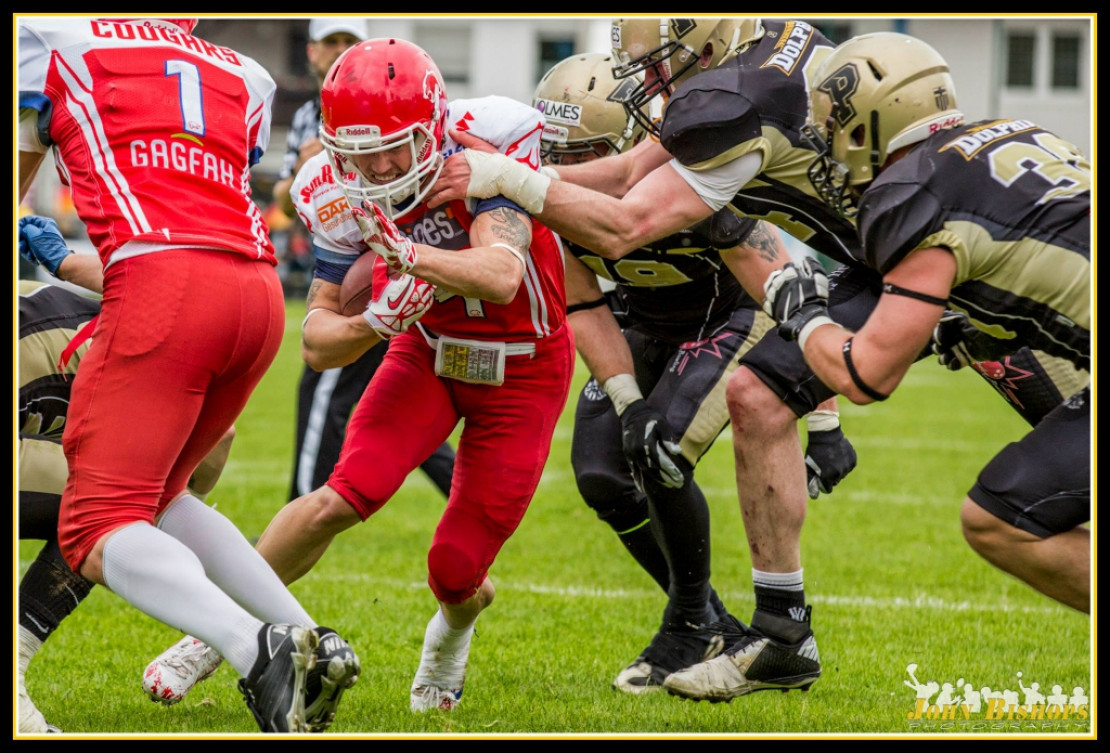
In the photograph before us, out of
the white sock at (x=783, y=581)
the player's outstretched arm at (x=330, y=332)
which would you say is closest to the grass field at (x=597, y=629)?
the white sock at (x=783, y=581)

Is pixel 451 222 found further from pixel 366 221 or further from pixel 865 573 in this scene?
pixel 865 573

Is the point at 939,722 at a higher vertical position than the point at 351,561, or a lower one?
higher

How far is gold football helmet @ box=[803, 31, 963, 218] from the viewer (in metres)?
3.23

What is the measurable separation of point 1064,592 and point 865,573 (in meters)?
2.68

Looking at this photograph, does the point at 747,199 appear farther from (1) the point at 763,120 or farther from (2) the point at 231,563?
(2) the point at 231,563

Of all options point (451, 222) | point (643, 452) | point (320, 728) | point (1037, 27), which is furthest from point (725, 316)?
point (1037, 27)

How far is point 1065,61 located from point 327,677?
25.3 meters

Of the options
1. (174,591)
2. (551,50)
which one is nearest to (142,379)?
(174,591)

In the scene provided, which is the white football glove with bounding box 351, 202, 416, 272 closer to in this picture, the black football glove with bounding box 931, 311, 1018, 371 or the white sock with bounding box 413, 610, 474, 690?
the white sock with bounding box 413, 610, 474, 690

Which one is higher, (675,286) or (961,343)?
(961,343)

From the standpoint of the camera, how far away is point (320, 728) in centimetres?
288

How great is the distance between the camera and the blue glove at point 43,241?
399cm

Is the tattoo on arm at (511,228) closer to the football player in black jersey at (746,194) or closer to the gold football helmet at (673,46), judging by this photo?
the football player in black jersey at (746,194)

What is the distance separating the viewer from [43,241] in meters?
3.99
